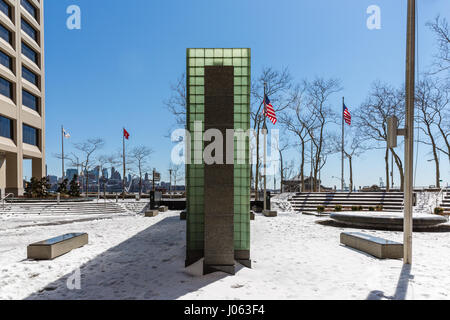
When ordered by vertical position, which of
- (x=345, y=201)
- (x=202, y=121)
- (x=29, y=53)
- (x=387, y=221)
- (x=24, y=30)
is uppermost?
(x=24, y=30)

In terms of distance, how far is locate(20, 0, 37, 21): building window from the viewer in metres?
40.3

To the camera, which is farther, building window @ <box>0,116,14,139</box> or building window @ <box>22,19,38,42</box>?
building window @ <box>22,19,38,42</box>

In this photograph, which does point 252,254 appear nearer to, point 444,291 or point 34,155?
point 444,291

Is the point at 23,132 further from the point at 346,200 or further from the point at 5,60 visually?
the point at 346,200

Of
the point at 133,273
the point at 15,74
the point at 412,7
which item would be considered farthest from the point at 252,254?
the point at 15,74

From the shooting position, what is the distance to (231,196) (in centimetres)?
Result: 648

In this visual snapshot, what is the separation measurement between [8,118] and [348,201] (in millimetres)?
46189

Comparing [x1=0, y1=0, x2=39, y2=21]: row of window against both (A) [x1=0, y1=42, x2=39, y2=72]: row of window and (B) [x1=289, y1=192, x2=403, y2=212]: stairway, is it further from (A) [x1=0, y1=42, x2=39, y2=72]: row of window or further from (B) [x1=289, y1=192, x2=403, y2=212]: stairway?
(B) [x1=289, y1=192, x2=403, y2=212]: stairway

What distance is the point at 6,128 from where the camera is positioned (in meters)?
35.6

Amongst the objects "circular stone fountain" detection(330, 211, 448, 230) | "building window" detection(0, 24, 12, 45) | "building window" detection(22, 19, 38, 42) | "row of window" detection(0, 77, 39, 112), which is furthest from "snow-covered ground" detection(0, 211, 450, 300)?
"building window" detection(22, 19, 38, 42)

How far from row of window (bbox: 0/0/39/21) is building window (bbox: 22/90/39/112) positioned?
36.1 ft

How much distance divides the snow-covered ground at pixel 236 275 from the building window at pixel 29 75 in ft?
135

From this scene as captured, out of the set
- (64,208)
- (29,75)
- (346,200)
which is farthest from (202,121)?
(29,75)

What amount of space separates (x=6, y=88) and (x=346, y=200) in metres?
47.2
